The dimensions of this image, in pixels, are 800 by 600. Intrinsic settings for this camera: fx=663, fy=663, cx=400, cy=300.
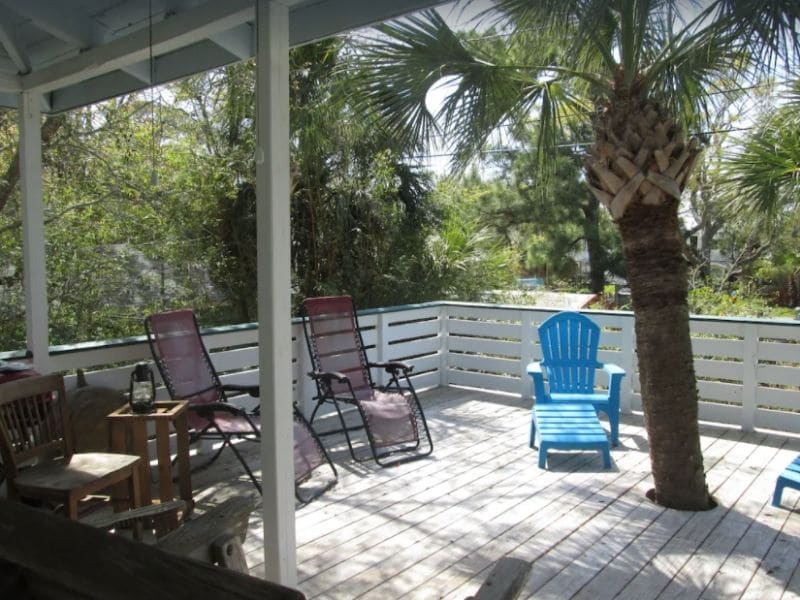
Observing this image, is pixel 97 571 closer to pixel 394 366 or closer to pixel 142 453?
pixel 142 453

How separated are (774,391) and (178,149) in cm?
695

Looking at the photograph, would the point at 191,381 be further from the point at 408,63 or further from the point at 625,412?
the point at 625,412

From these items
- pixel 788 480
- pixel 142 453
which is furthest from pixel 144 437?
pixel 788 480

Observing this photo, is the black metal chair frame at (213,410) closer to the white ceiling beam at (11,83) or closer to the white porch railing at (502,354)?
the white porch railing at (502,354)

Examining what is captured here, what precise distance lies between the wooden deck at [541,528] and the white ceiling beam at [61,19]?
243 cm

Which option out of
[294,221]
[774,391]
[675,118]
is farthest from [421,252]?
[675,118]

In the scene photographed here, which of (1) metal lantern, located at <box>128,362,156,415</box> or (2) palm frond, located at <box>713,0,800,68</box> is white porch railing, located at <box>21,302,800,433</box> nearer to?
(1) metal lantern, located at <box>128,362,156,415</box>

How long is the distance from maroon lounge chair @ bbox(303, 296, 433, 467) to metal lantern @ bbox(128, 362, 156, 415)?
4.77 ft

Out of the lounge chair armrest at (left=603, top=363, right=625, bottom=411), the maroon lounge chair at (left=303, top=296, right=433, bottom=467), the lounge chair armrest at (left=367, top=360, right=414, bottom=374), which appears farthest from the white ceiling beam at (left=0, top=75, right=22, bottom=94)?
the lounge chair armrest at (left=603, top=363, right=625, bottom=411)

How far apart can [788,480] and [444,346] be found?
3.65 meters

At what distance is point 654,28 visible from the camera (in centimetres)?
354

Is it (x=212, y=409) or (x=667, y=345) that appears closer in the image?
(x=667, y=345)

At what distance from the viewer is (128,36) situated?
2840mm

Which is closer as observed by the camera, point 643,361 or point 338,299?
point 643,361
